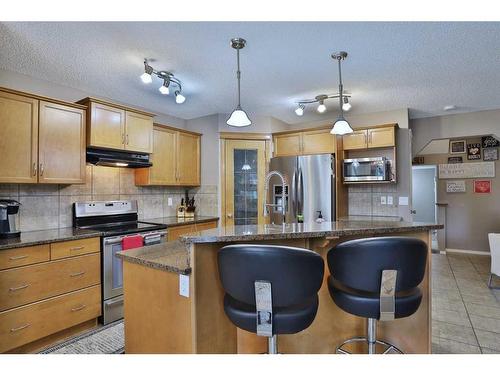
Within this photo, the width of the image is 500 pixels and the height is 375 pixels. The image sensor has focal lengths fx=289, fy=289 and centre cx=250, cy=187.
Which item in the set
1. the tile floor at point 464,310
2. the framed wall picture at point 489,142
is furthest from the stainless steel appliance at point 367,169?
the framed wall picture at point 489,142

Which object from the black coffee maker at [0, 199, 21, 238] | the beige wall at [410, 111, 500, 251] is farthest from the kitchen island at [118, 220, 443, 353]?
the beige wall at [410, 111, 500, 251]

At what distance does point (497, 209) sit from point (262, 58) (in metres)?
5.36

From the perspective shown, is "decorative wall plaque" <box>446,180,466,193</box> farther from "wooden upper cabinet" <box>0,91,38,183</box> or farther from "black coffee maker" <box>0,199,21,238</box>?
"black coffee maker" <box>0,199,21,238</box>

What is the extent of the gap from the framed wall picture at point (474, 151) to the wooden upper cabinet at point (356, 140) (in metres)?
2.82

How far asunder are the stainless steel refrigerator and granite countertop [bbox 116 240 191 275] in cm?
225

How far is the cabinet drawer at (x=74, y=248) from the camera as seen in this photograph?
7.92 ft

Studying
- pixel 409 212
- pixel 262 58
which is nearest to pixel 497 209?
pixel 409 212

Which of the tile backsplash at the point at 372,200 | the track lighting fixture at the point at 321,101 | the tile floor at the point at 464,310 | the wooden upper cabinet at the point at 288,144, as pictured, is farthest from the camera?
the wooden upper cabinet at the point at 288,144

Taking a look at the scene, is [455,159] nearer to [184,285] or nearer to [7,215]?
[184,285]

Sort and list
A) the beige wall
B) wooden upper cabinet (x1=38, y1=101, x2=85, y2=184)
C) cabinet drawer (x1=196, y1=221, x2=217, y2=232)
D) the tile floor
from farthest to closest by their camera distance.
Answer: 1. the beige wall
2. cabinet drawer (x1=196, y1=221, x2=217, y2=232)
3. wooden upper cabinet (x1=38, y1=101, x2=85, y2=184)
4. the tile floor

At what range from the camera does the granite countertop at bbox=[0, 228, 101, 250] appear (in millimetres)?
2193

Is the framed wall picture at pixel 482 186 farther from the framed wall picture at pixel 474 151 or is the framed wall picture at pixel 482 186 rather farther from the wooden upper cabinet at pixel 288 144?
the wooden upper cabinet at pixel 288 144

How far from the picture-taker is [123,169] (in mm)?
3705

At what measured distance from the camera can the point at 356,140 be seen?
414cm
